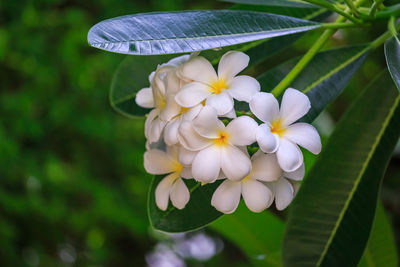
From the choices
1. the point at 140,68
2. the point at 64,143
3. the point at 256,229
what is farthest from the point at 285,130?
the point at 64,143

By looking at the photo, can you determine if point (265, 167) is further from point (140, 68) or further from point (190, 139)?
point (140, 68)

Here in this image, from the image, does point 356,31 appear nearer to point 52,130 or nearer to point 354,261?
point 354,261

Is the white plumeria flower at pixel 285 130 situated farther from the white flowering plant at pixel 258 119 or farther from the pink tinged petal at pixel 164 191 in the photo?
the pink tinged petal at pixel 164 191

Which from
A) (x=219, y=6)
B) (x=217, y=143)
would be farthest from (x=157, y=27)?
(x=219, y=6)

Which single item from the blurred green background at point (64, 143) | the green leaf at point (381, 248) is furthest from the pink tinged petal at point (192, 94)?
the blurred green background at point (64, 143)

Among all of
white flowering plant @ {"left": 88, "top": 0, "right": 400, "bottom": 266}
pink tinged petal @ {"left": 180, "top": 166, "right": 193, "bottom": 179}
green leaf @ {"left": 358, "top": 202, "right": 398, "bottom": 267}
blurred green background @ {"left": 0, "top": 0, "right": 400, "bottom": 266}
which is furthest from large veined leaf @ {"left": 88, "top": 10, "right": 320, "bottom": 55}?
blurred green background @ {"left": 0, "top": 0, "right": 400, "bottom": 266}

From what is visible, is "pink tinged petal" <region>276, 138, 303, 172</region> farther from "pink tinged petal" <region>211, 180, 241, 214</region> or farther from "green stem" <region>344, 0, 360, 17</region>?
"green stem" <region>344, 0, 360, 17</region>

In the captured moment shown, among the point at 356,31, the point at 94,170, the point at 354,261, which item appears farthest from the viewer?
the point at 94,170

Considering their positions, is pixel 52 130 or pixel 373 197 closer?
pixel 373 197
